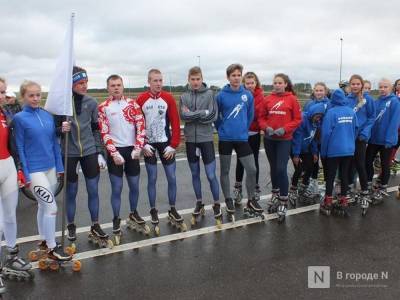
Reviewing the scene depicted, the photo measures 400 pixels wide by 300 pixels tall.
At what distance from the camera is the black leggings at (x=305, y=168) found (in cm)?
668

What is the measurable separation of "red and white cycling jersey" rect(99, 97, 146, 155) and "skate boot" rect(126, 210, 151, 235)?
103cm

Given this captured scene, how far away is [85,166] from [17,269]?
4.49 ft

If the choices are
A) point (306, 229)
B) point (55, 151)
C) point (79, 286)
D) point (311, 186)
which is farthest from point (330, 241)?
point (55, 151)

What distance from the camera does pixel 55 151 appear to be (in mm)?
4504

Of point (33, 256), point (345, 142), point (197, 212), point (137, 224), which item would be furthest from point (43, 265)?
point (345, 142)

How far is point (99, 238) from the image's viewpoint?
498 centimetres

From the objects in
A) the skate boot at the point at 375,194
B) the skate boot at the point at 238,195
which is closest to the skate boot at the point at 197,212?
the skate boot at the point at 238,195

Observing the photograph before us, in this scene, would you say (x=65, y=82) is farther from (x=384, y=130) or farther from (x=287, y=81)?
(x=384, y=130)

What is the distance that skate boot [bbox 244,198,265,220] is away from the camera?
5938 mm

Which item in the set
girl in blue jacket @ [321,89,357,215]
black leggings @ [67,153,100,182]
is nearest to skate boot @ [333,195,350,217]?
girl in blue jacket @ [321,89,357,215]

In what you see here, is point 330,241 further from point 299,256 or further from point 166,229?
point 166,229

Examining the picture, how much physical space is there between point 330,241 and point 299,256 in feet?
2.24

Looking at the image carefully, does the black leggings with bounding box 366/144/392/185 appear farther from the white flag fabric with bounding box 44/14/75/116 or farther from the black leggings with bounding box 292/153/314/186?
the white flag fabric with bounding box 44/14/75/116

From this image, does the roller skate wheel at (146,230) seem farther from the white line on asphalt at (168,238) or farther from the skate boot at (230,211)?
the skate boot at (230,211)
